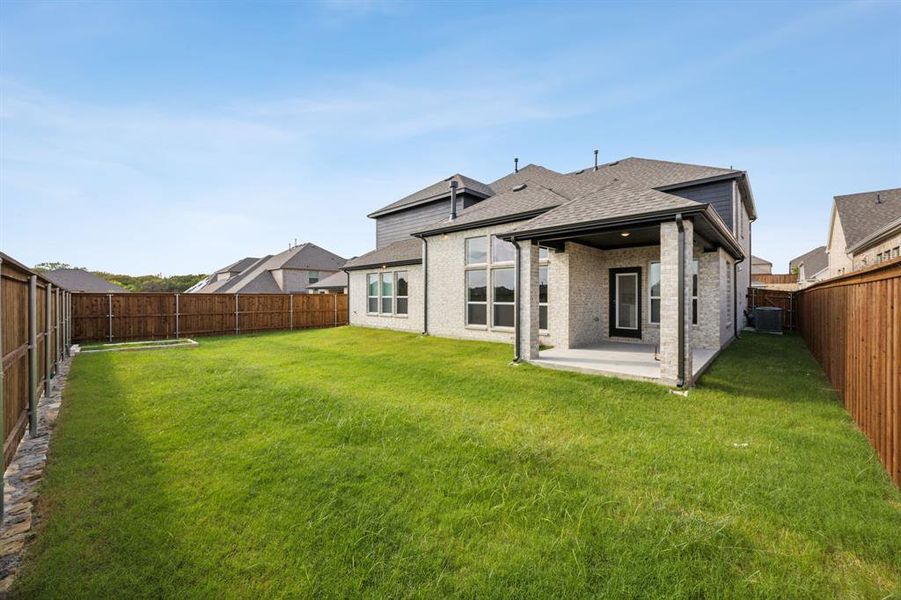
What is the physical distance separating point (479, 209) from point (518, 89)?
4119mm

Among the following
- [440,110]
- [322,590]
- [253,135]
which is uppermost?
[440,110]

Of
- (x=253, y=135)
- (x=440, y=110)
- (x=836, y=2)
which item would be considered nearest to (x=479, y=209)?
(x=440, y=110)

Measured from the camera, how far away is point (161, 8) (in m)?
8.05

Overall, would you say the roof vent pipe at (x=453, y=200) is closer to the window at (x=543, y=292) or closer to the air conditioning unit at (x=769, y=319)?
the window at (x=543, y=292)

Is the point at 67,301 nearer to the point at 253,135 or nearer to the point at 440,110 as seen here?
the point at 253,135

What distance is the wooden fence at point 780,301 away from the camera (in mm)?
16188

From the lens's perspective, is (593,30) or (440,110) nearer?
(593,30)

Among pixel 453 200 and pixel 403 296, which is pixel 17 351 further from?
pixel 453 200

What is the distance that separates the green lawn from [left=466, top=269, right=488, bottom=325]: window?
6.18 meters

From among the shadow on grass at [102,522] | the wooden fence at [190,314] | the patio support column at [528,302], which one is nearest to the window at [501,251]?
the patio support column at [528,302]

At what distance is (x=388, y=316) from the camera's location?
52.4 ft

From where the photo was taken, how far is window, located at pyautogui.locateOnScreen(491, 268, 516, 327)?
11492mm

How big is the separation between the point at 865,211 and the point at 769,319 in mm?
12185

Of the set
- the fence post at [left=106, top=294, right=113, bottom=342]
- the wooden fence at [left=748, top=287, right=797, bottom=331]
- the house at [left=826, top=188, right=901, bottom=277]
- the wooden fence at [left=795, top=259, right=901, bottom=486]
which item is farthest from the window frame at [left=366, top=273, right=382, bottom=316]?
the house at [left=826, top=188, right=901, bottom=277]
